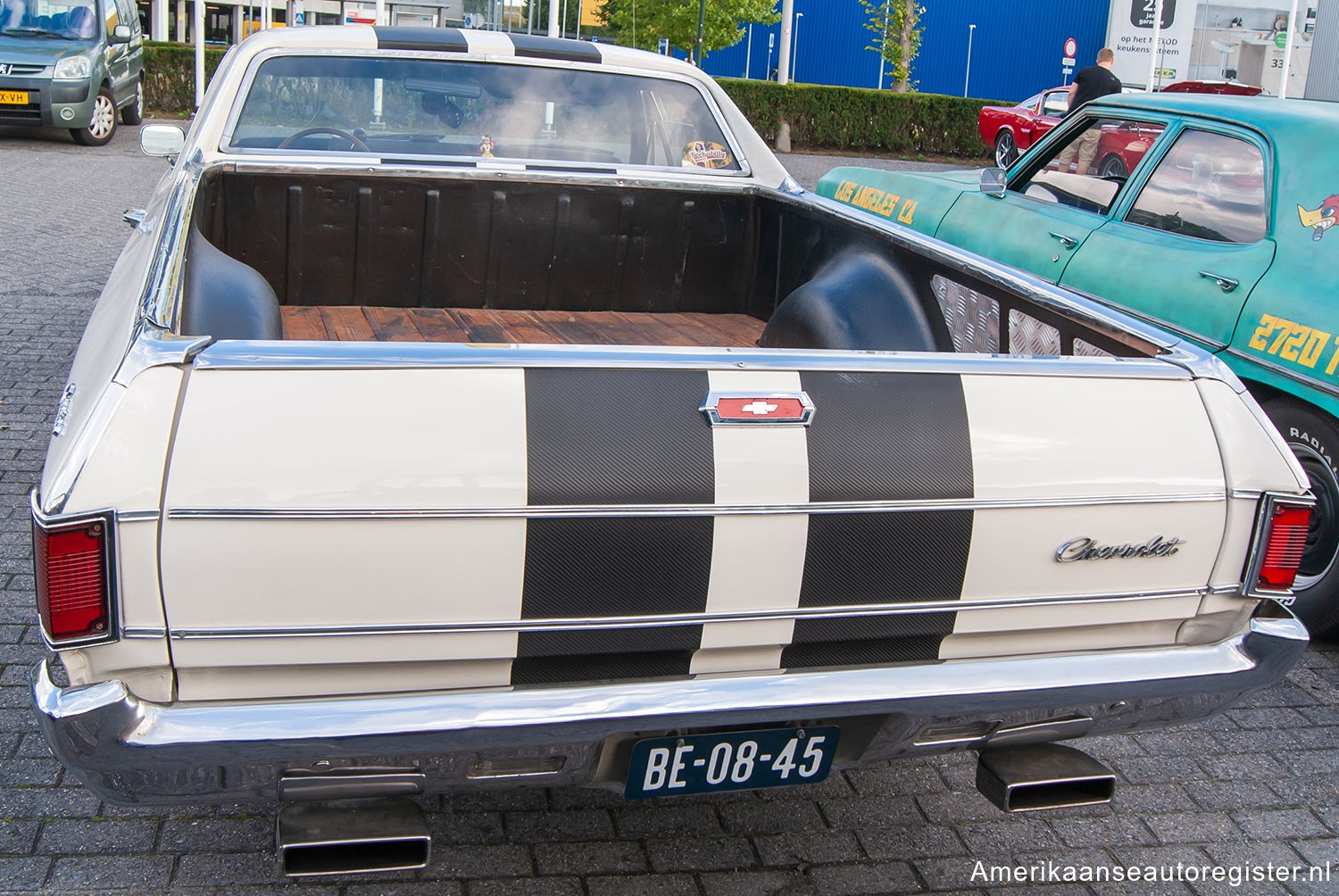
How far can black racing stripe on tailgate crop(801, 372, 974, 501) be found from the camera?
83.2 inches

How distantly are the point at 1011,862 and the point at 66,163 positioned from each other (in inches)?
524

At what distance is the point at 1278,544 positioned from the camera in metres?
2.36

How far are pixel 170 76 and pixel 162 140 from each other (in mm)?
17728

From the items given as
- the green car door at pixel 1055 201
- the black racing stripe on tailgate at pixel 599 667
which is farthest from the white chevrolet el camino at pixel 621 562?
the green car door at pixel 1055 201

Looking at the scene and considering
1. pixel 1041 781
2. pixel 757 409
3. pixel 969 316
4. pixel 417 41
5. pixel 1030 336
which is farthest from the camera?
pixel 417 41

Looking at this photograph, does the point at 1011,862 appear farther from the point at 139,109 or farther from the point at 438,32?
the point at 139,109

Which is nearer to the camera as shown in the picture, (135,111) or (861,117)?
(135,111)

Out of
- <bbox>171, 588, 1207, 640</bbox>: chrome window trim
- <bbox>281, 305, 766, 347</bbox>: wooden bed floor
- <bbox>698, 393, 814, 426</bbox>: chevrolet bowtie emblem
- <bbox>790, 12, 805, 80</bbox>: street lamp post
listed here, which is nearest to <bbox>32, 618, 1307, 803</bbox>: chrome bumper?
<bbox>171, 588, 1207, 640</bbox>: chrome window trim

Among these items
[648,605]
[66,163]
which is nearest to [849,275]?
[648,605]

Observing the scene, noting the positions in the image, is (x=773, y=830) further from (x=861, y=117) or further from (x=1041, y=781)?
(x=861, y=117)

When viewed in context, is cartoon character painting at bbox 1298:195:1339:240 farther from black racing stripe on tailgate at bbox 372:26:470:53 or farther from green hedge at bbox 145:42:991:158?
green hedge at bbox 145:42:991:158

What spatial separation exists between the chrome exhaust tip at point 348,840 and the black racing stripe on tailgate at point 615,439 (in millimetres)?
582

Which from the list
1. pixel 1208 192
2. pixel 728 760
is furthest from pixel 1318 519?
pixel 728 760

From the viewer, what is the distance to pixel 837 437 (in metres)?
2.13
